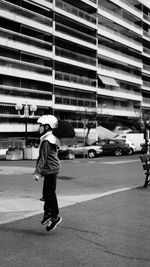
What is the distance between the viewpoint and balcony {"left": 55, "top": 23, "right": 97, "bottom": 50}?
2166 inches

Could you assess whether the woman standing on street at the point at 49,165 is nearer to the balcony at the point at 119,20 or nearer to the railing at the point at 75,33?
the railing at the point at 75,33

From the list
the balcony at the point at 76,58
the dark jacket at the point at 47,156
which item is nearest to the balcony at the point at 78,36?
the balcony at the point at 76,58

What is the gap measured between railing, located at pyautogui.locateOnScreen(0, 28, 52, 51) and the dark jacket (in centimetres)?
3937

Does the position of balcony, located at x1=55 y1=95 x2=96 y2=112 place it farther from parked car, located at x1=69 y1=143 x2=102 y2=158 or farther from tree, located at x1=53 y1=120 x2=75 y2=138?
parked car, located at x1=69 y1=143 x2=102 y2=158

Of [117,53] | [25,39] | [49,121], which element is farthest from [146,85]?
[49,121]

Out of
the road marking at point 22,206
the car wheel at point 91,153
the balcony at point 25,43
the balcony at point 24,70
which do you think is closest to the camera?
the road marking at point 22,206

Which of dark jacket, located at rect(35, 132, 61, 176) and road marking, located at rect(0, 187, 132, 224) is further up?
dark jacket, located at rect(35, 132, 61, 176)

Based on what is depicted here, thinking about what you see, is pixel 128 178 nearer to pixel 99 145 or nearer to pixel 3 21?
pixel 99 145

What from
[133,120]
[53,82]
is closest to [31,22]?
[53,82]

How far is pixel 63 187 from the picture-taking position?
13.7 meters

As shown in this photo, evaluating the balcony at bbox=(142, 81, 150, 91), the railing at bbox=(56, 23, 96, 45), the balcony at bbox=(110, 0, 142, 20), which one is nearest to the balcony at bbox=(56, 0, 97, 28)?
the railing at bbox=(56, 23, 96, 45)

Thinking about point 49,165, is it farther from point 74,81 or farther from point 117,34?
point 117,34

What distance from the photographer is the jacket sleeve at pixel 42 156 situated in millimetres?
6680

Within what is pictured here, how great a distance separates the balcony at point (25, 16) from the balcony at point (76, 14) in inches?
119
